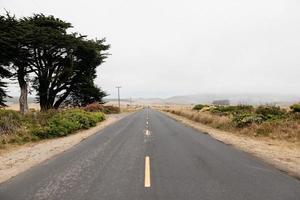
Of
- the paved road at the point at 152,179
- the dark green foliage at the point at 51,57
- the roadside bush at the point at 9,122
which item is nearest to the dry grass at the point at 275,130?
the paved road at the point at 152,179

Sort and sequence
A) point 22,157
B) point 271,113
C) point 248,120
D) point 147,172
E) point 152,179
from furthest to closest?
1. point 271,113
2. point 248,120
3. point 22,157
4. point 147,172
5. point 152,179

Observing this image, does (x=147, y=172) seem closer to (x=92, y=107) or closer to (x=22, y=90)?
(x=22, y=90)

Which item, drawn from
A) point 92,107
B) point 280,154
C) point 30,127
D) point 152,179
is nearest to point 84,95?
point 92,107

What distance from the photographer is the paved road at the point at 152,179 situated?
6117 millimetres

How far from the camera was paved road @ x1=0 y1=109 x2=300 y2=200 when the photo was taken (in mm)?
6117

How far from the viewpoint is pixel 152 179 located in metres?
7.29

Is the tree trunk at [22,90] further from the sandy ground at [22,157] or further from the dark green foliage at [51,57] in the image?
the sandy ground at [22,157]

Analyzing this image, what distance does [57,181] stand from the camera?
23.9 feet

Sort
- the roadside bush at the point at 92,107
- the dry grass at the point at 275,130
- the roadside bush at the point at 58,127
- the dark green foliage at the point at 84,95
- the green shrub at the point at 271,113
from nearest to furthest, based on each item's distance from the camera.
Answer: the dry grass at the point at 275,130 → the roadside bush at the point at 58,127 → the green shrub at the point at 271,113 → the dark green foliage at the point at 84,95 → the roadside bush at the point at 92,107

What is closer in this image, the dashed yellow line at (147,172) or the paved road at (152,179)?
the paved road at (152,179)

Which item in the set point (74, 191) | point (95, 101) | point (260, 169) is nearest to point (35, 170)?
point (74, 191)

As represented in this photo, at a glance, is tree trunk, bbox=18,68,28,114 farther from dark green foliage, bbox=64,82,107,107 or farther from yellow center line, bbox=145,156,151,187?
yellow center line, bbox=145,156,151,187

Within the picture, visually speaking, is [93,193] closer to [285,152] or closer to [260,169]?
[260,169]

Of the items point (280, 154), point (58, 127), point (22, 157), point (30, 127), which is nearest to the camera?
point (22, 157)
